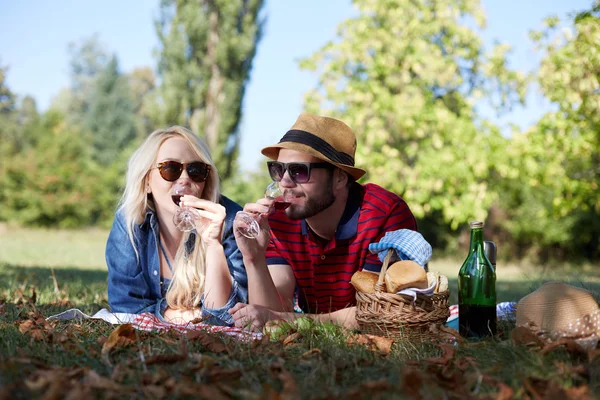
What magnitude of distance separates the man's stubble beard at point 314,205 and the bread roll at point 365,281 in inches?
21.0

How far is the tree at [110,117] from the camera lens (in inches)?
1528

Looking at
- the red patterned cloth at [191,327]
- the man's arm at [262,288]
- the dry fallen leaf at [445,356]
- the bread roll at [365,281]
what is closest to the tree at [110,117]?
the red patterned cloth at [191,327]

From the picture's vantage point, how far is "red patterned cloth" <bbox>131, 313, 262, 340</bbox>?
3.23 meters

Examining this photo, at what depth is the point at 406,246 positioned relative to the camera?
336 cm

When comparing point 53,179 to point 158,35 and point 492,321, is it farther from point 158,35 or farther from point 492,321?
point 492,321

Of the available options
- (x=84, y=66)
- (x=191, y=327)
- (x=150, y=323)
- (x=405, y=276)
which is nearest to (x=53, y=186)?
(x=150, y=323)

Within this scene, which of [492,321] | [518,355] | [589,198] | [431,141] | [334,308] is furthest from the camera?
[431,141]

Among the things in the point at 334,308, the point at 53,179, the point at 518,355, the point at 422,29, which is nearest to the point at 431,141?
the point at 422,29

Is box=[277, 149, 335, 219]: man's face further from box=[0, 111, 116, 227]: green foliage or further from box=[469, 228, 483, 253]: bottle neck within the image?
box=[0, 111, 116, 227]: green foliage

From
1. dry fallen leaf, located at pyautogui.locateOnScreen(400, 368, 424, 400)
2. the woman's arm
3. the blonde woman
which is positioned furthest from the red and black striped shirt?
dry fallen leaf, located at pyautogui.locateOnScreen(400, 368, 424, 400)

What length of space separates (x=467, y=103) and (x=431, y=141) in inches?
51.8

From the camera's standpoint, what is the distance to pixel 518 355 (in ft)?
8.93

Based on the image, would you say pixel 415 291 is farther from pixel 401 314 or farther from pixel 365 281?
pixel 365 281

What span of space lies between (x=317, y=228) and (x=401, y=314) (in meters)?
1.01
